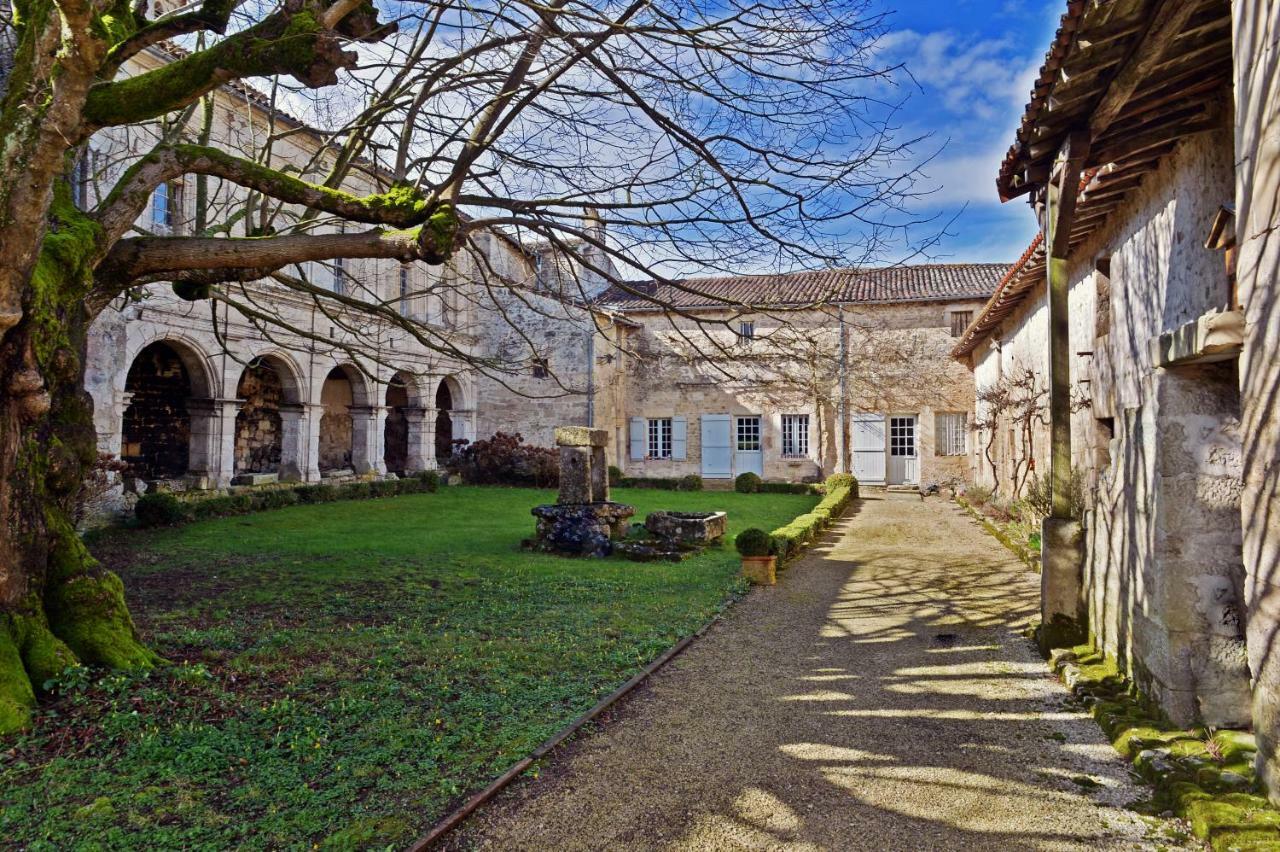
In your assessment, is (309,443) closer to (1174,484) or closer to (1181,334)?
(1174,484)

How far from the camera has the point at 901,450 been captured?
866 inches

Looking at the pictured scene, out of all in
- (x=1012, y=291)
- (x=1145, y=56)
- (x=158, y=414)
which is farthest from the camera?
(x=158, y=414)

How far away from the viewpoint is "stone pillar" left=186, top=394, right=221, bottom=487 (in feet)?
47.9

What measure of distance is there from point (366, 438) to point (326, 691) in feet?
51.2

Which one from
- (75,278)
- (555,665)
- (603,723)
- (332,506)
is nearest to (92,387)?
(332,506)

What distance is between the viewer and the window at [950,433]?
21172mm

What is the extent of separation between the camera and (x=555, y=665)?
509cm

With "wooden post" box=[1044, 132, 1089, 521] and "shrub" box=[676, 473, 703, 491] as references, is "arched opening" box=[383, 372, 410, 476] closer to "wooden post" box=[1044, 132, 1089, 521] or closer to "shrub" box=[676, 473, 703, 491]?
"shrub" box=[676, 473, 703, 491]

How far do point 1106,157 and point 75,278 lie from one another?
6518mm

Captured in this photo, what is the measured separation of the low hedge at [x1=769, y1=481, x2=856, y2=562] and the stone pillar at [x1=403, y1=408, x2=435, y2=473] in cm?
1088

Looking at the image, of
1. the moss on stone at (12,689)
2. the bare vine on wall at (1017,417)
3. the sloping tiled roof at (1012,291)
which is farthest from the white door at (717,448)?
the moss on stone at (12,689)

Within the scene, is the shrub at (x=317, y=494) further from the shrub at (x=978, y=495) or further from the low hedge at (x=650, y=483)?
the shrub at (x=978, y=495)

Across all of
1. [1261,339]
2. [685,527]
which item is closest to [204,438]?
[685,527]

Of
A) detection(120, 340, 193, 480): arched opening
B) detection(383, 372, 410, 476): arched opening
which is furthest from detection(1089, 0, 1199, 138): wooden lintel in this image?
detection(383, 372, 410, 476): arched opening
